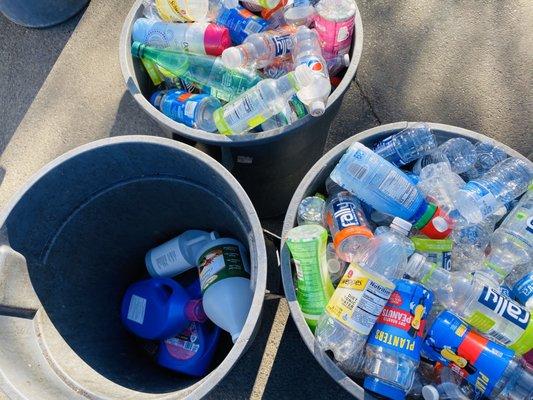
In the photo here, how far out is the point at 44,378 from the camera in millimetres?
1250

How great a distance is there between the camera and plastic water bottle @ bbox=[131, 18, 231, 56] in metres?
1.60

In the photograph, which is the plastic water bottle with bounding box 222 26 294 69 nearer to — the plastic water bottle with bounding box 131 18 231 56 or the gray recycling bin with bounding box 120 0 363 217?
the plastic water bottle with bounding box 131 18 231 56

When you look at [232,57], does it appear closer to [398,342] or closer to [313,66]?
[313,66]

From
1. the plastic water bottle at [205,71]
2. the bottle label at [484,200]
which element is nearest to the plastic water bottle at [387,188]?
the bottle label at [484,200]

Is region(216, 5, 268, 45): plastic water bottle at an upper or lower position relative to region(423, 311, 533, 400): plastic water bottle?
upper

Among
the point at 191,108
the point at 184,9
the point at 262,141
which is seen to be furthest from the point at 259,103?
the point at 184,9

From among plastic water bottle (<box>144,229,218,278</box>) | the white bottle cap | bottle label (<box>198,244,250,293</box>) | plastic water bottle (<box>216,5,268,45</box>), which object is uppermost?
plastic water bottle (<box>216,5,268,45</box>)

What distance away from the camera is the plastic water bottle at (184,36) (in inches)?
63.0

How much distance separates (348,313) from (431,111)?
1366 millimetres

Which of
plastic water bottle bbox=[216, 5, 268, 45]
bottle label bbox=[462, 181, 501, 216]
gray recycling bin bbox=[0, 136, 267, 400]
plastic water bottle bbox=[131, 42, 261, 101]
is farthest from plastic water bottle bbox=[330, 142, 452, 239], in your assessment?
plastic water bottle bbox=[216, 5, 268, 45]

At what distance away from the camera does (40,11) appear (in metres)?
2.55

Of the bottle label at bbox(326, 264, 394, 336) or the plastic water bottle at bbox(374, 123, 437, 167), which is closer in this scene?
the bottle label at bbox(326, 264, 394, 336)

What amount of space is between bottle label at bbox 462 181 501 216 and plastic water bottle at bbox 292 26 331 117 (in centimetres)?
50

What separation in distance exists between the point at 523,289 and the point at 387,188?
450 mm
